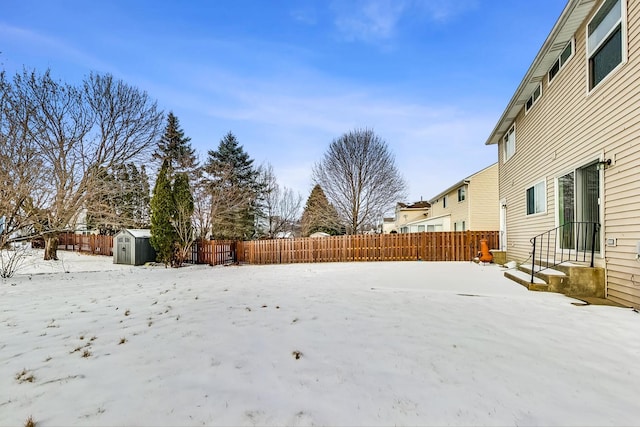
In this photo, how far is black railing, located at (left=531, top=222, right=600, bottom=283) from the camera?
18.9 feet

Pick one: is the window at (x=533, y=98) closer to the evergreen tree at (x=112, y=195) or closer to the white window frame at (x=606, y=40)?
the white window frame at (x=606, y=40)

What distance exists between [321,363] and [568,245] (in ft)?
21.8

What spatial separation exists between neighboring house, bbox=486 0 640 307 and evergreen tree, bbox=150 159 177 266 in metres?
13.0

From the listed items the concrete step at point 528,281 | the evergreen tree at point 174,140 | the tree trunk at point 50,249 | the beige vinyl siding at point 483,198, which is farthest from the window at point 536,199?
the evergreen tree at point 174,140

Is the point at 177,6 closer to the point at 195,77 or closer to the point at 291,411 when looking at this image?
the point at 195,77

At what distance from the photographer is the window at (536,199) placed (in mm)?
7855

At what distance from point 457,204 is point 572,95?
1532cm

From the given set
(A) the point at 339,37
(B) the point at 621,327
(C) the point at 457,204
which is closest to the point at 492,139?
(A) the point at 339,37

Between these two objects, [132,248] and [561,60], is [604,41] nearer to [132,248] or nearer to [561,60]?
[561,60]

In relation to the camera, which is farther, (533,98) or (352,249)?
(352,249)

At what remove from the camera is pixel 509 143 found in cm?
1113

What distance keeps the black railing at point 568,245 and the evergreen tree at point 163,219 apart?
41.6ft

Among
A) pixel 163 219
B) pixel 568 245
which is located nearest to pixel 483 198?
pixel 568 245

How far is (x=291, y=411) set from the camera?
2029mm
